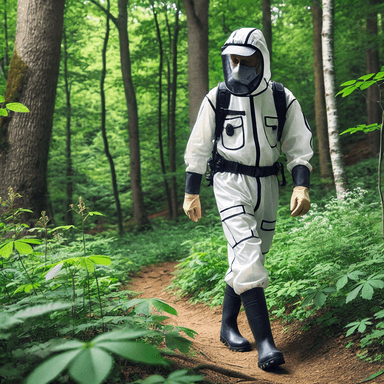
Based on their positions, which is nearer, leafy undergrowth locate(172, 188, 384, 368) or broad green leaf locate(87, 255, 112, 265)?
broad green leaf locate(87, 255, 112, 265)

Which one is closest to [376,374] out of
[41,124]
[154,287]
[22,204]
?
[154,287]

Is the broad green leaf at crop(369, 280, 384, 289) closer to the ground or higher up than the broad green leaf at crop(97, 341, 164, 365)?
closer to the ground

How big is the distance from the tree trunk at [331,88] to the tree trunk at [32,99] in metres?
4.37

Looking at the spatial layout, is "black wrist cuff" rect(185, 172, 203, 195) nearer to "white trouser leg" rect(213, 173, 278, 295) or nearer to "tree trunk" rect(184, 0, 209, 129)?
"white trouser leg" rect(213, 173, 278, 295)

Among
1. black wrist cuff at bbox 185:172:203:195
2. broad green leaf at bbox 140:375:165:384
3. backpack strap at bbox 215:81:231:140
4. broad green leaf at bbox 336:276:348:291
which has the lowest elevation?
broad green leaf at bbox 140:375:165:384

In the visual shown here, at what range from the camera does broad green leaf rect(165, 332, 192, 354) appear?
1925mm

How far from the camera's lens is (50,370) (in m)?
0.91

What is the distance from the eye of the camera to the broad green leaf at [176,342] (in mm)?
1925

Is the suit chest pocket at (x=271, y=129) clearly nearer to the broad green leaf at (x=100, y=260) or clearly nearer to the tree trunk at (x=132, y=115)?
the broad green leaf at (x=100, y=260)

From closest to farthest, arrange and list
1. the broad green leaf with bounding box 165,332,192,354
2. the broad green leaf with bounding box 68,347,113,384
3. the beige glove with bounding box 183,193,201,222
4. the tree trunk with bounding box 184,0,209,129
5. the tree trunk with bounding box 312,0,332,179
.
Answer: the broad green leaf with bounding box 68,347,113,384
the broad green leaf with bounding box 165,332,192,354
the beige glove with bounding box 183,193,201,222
the tree trunk with bounding box 184,0,209,129
the tree trunk with bounding box 312,0,332,179

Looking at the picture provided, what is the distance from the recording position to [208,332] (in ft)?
12.4

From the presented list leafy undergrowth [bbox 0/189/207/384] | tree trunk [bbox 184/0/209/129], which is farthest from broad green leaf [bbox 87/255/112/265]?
tree trunk [bbox 184/0/209/129]

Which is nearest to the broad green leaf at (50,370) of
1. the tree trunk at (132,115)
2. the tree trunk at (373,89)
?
the tree trunk at (132,115)

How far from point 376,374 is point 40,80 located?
5.70 meters
